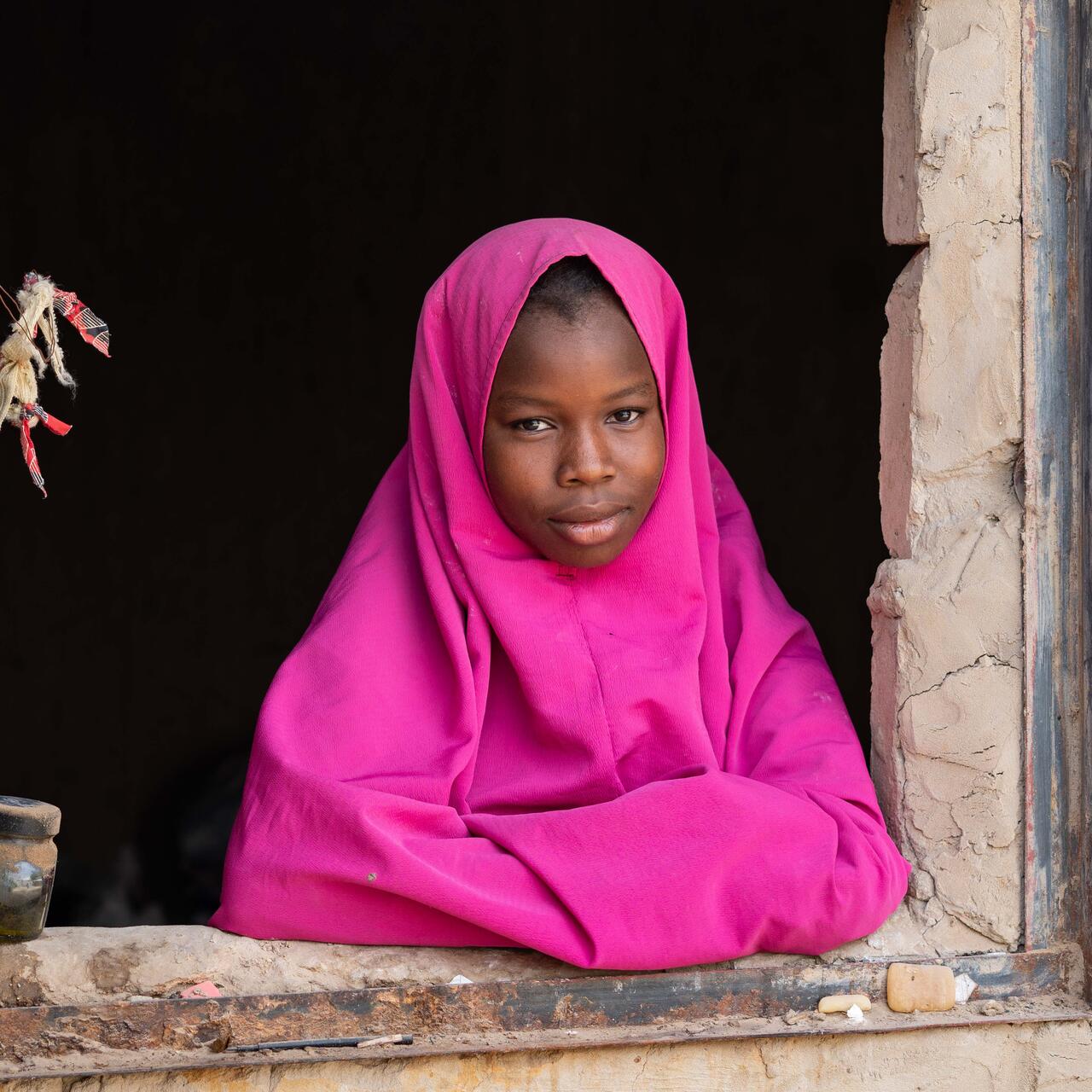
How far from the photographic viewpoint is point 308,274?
5.76 meters

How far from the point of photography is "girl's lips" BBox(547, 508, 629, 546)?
2.50 m

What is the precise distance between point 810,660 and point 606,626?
394 mm

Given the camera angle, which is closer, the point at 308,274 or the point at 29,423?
the point at 29,423

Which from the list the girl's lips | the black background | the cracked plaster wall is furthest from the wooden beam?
the black background

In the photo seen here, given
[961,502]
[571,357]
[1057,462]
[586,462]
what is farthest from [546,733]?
[1057,462]

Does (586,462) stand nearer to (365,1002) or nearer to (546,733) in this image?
(546,733)

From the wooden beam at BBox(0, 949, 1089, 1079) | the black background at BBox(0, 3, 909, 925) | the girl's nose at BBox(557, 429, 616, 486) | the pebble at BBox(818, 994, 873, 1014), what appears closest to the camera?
the wooden beam at BBox(0, 949, 1089, 1079)

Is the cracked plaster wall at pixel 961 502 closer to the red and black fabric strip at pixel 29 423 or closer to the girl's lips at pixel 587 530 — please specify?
the girl's lips at pixel 587 530

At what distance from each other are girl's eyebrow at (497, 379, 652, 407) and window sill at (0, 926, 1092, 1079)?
852mm

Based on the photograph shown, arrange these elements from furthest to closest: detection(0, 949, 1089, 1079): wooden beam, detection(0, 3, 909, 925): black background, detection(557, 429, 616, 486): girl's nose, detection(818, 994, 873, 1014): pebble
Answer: detection(0, 3, 909, 925): black background
detection(557, 429, 616, 486): girl's nose
detection(818, 994, 873, 1014): pebble
detection(0, 949, 1089, 1079): wooden beam

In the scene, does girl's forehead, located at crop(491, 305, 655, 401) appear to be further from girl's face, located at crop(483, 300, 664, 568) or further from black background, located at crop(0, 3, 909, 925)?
black background, located at crop(0, 3, 909, 925)

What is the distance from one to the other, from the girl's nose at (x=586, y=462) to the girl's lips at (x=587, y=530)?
68 millimetres

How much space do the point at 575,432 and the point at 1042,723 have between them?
2.86 ft

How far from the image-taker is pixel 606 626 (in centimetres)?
260
